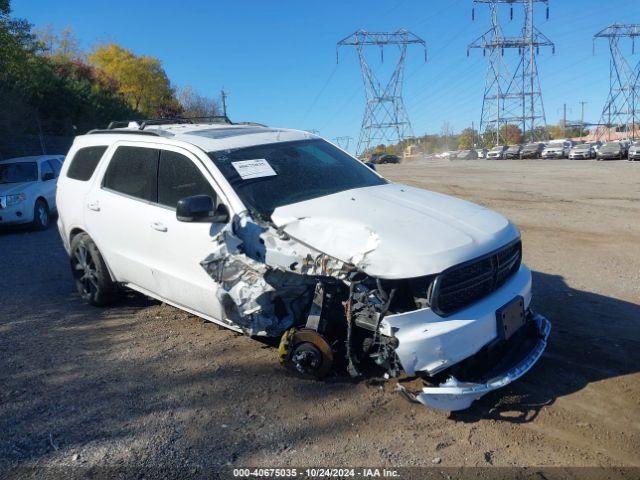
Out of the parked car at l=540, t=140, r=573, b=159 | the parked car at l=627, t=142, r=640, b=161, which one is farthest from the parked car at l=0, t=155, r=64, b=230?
the parked car at l=540, t=140, r=573, b=159

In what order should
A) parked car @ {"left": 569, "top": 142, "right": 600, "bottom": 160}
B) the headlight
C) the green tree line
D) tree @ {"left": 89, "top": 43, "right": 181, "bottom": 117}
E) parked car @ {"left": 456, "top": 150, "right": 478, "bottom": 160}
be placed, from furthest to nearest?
1. parked car @ {"left": 456, "top": 150, "right": 478, "bottom": 160}
2. tree @ {"left": 89, "top": 43, "right": 181, "bottom": 117}
3. parked car @ {"left": 569, "top": 142, "right": 600, "bottom": 160}
4. the green tree line
5. the headlight

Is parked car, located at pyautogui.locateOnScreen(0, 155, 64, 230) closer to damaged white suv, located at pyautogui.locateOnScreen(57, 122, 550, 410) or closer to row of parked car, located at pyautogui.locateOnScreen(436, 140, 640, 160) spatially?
damaged white suv, located at pyautogui.locateOnScreen(57, 122, 550, 410)

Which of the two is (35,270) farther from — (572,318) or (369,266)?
(572,318)

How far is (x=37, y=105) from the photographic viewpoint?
1281 inches

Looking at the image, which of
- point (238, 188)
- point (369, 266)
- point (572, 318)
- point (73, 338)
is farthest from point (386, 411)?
point (73, 338)

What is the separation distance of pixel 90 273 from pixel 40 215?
744 cm

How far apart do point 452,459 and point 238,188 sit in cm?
243

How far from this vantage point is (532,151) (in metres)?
56.5

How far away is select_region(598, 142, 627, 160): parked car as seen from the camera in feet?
136

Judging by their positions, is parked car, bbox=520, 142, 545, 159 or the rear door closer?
the rear door

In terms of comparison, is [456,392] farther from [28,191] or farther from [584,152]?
[584,152]

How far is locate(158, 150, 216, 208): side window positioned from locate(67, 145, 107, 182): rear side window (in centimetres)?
124

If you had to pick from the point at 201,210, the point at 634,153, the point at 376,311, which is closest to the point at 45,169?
the point at 201,210

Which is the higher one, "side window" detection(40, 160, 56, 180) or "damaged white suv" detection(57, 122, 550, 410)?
"side window" detection(40, 160, 56, 180)
